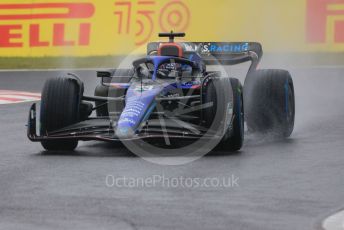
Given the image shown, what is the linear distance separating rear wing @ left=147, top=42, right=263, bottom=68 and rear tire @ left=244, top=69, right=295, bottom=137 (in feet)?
3.42

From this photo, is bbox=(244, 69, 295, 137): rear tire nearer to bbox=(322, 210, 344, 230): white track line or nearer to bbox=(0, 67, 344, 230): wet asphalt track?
bbox=(0, 67, 344, 230): wet asphalt track

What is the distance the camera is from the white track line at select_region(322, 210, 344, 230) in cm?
714

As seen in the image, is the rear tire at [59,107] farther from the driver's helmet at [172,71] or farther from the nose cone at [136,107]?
the driver's helmet at [172,71]

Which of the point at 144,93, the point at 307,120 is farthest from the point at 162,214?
the point at 307,120

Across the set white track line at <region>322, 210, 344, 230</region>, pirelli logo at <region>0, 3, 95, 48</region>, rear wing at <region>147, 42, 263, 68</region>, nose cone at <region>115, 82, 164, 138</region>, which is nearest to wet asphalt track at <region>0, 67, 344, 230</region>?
white track line at <region>322, 210, 344, 230</region>

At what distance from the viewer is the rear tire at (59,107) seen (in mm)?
10930

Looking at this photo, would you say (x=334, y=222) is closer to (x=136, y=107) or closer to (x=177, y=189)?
(x=177, y=189)

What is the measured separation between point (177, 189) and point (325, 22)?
13.7m

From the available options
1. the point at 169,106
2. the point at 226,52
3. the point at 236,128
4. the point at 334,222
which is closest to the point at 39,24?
the point at 226,52

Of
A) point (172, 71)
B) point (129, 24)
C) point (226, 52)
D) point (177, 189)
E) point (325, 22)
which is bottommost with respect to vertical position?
point (177, 189)

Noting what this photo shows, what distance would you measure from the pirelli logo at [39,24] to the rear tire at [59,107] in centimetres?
1169

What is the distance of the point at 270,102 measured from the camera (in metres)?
12.2

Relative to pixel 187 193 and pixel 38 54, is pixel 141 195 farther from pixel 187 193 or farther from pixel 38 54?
pixel 38 54

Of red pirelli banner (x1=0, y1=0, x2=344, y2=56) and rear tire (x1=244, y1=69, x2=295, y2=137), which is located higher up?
red pirelli banner (x1=0, y1=0, x2=344, y2=56)
